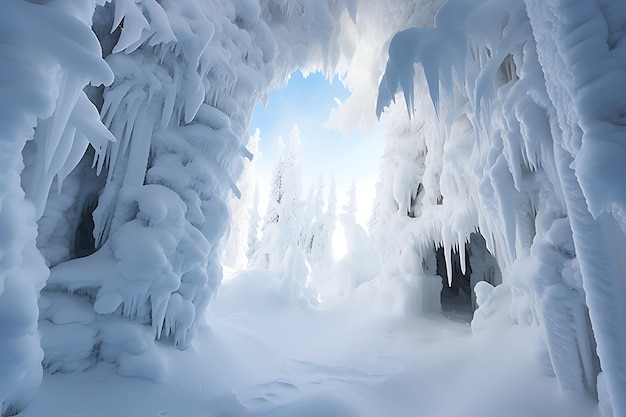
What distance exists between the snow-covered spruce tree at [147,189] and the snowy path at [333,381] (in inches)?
15.4

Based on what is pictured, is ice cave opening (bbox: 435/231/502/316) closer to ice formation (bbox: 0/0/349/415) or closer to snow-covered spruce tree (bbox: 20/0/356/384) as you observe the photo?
snow-covered spruce tree (bbox: 20/0/356/384)

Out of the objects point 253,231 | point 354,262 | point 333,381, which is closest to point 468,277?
point 354,262

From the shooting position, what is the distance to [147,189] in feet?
16.4

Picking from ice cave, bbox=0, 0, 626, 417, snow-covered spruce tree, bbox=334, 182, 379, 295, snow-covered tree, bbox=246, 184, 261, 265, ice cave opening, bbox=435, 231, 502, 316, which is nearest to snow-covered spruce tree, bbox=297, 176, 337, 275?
snow-covered tree, bbox=246, 184, 261, 265

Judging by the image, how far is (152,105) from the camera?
529 centimetres

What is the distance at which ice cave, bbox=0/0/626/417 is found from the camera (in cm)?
187

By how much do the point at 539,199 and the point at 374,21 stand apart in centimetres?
743

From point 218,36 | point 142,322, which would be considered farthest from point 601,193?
point 218,36

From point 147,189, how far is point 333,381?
15.1 ft

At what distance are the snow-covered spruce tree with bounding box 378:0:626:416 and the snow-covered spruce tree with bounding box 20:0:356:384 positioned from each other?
350 centimetres

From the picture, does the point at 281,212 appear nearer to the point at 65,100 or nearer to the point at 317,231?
the point at 317,231

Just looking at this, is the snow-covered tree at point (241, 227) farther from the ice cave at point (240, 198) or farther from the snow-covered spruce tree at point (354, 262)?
the ice cave at point (240, 198)

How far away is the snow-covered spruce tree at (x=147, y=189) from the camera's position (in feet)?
13.5

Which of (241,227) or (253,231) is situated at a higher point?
(241,227)
